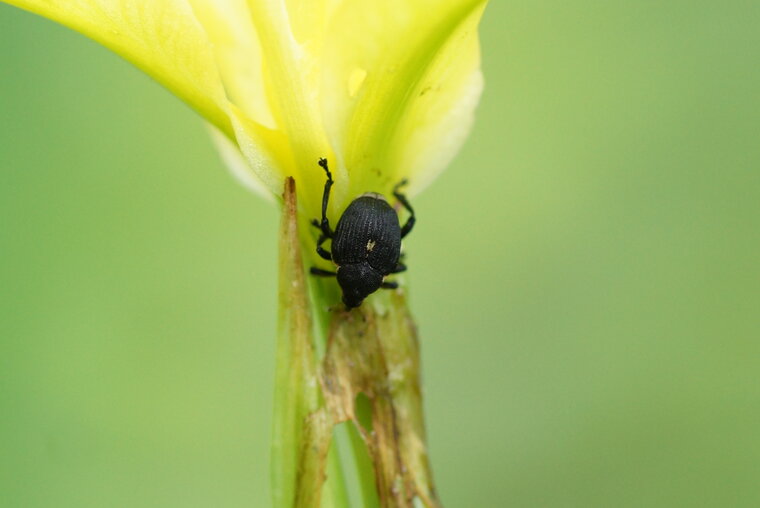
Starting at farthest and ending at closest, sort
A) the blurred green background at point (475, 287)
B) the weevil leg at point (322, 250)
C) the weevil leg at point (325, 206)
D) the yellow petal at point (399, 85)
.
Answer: the blurred green background at point (475, 287), the weevil leg at point (322, 250), the weevil leg at point (325, 206), the yellow petal at point (399, 85)

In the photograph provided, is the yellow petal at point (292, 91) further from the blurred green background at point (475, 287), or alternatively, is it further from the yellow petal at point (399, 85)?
the blurred green background at point (475, 287)

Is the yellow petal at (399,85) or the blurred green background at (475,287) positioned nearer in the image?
the yellow petal at (399,85)

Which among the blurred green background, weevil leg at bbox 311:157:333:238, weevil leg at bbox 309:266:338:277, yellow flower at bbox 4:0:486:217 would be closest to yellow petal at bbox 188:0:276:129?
yellow flower at bbox 4:0:486:217

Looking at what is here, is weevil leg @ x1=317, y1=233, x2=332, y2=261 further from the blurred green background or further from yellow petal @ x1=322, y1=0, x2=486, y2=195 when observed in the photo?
the blurred green background

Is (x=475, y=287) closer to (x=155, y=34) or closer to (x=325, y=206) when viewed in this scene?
(x=325, y=206)

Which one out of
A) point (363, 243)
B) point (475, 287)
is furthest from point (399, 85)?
point (475, 287)

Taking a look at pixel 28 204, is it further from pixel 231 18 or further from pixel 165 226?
pixel 231 18

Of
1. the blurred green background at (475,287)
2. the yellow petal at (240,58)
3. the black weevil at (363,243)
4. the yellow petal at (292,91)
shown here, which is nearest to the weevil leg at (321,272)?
the black weevil at (363,243)

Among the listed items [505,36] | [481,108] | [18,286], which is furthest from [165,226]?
[505,36]
